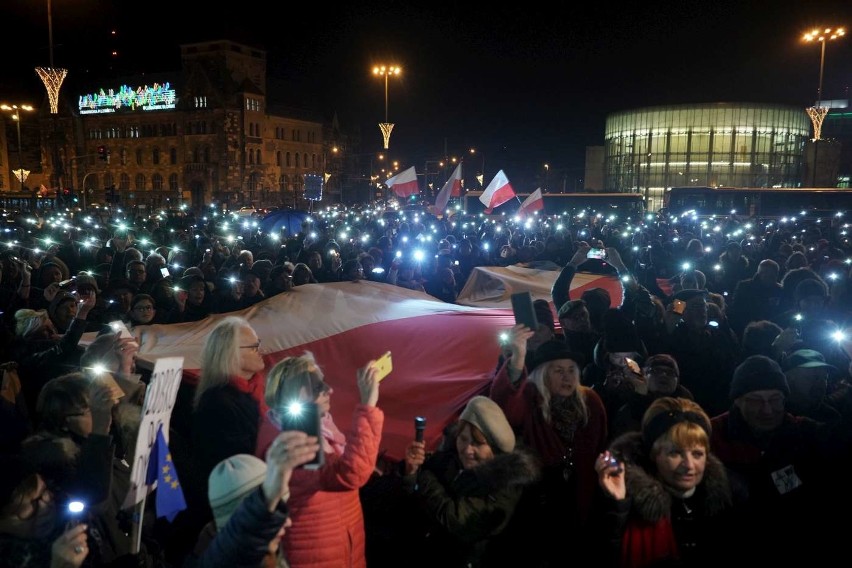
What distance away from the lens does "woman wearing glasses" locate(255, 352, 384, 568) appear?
309cm

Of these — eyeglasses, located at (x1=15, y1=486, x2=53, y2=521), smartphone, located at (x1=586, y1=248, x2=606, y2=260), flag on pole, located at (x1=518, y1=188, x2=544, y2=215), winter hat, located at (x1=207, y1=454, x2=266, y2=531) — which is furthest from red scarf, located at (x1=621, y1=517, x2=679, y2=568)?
flag on pole, located at (x1=518, y1=188, x2=544, y2=215)

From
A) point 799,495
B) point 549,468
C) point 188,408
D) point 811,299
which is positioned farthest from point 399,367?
point 811,299

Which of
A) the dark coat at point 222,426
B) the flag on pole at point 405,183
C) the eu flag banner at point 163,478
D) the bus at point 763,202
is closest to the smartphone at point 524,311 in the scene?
the dark coat at point 222,426

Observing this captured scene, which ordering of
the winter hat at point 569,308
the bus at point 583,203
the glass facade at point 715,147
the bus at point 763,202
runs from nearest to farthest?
the winter hat at point 569,308 < the bus at point 763,202 < the bus at point 583,203 < the glass facade at point 715,147

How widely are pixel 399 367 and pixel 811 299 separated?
464 centimetres

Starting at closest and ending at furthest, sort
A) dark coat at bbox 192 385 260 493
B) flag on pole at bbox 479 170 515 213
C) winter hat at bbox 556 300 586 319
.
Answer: dark coat at bbox 192 385 260 493
winter hat at bbox 556 300 586 319
flag on pole at bbox 479 170 515 213

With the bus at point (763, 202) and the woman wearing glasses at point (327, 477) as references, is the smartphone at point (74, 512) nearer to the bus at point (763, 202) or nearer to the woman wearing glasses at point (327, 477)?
the woman wearing glasses at point (327, 477)

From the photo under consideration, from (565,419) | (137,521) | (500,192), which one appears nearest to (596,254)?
(565,419)

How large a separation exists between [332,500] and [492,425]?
0.95 m

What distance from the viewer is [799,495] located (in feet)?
11.9

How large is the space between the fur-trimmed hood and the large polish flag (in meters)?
1.87

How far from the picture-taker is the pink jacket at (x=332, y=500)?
3082 millimetres

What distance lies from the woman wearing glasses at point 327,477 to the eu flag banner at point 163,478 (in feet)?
1.44

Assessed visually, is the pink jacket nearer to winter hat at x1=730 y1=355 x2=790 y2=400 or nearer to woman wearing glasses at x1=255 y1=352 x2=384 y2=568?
woman wearing glasses at x1=255 y1=352 x2=384 y2=568
